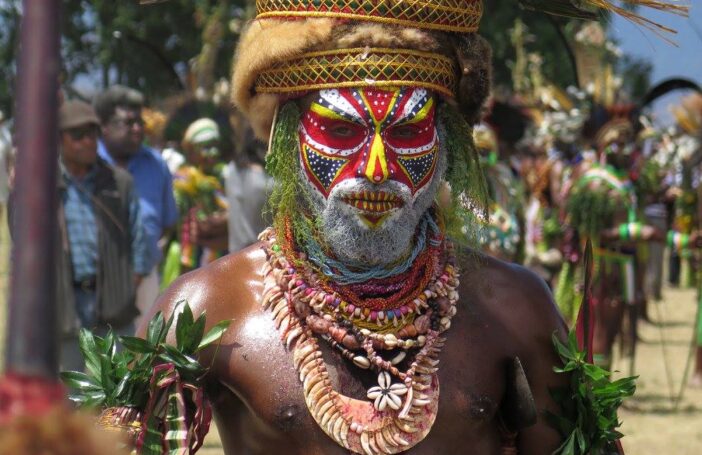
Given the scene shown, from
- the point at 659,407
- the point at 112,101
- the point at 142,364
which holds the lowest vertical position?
the point at 659,407

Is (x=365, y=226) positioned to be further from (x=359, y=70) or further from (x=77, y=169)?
(x=77, y=169)

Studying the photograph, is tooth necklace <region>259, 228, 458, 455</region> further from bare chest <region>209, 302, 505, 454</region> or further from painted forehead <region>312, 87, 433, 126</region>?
painted forehead <region>312, 87, 433, 126</region>

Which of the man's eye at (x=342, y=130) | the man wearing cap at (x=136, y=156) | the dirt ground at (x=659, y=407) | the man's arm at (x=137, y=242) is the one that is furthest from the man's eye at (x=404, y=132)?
the man wearing cap at (x=136, y=156)

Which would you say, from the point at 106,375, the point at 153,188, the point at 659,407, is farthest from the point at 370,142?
the point at 659,407

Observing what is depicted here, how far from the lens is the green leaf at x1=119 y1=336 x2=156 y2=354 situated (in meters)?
2.73

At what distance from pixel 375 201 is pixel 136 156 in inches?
206

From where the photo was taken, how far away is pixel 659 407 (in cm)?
917

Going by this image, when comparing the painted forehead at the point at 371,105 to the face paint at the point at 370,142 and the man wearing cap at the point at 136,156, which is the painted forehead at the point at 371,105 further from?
the man wearing cap at the point at 136,156

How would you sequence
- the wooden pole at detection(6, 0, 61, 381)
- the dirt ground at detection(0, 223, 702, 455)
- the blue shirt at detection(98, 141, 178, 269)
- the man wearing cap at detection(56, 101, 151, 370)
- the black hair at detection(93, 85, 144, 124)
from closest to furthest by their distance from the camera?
the wooden pole at detection(6, 0, 61, 381) → the man wearing cap at detection(56, 101, 151, 370) → the blue shirt at detection(98, 141, 178, 269) → the dirt ground at detection(0, 223, 702, 455) → the black hair at detection(93, 85, 144, 124)

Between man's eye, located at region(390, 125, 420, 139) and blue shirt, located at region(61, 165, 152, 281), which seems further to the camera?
blue shirt, located at region(61, 165, 152, 281)

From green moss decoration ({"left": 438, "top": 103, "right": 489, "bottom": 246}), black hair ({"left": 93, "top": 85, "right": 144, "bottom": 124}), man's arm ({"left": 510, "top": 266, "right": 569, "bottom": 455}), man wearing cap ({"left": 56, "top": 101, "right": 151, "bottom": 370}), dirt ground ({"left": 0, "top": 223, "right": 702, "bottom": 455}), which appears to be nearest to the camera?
man's arm ({"left": 510, "top": 266, "right": 569, "bottom": 455})

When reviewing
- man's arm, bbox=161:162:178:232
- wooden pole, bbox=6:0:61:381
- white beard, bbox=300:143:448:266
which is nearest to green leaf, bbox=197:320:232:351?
white beard, bbox=300:143:448:266

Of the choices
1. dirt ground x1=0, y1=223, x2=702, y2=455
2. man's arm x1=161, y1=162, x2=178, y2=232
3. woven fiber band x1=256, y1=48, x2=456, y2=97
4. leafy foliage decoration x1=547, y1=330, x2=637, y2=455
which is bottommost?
dirt ground x1=0, y1=223, x2=702, y2=455

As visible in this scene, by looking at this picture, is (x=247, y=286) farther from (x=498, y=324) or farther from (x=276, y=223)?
(x=498, y=324)
